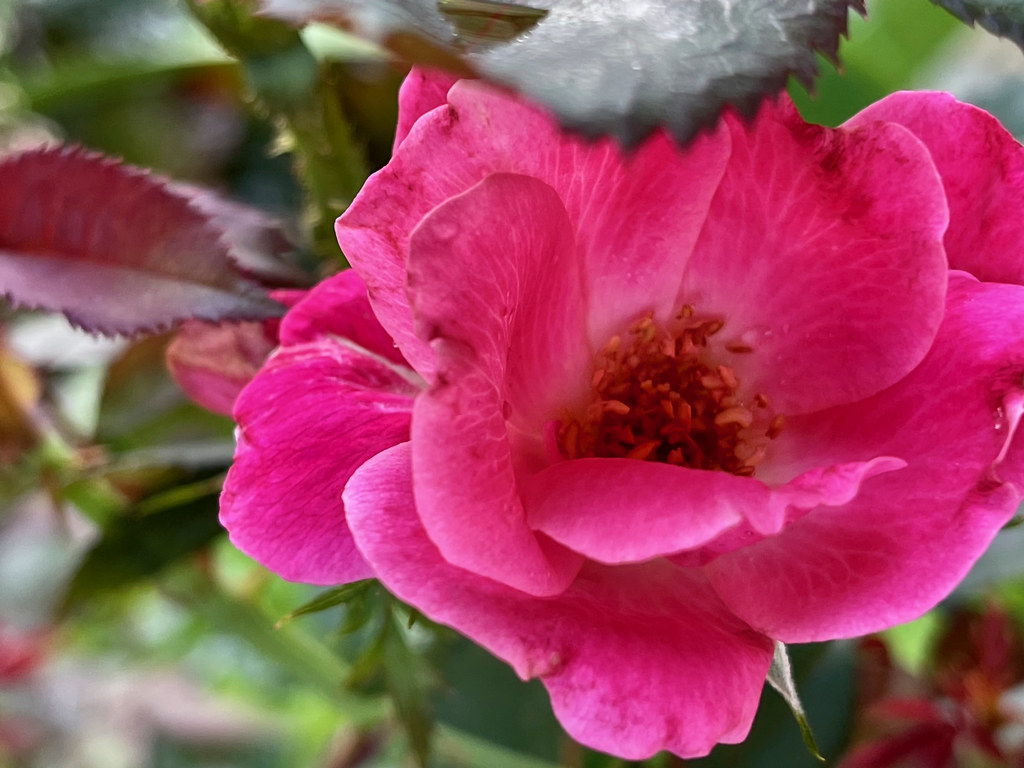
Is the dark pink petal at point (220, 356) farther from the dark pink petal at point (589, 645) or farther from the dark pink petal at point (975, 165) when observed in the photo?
the dark pink petal at point (975, 165)

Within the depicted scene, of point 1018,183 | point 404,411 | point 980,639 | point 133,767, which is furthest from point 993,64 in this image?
point 133,767

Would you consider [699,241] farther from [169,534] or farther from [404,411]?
[169,534]

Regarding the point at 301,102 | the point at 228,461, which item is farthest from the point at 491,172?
the point at 228,461

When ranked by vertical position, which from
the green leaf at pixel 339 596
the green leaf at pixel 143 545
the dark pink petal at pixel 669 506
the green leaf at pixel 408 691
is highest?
the dark pink petal at pixel 669 506

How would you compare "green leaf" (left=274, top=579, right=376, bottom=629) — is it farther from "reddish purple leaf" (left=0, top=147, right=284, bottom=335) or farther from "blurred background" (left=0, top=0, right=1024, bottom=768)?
"reddish purple leaf" (left=0, top=147, right=284, bottom=335)

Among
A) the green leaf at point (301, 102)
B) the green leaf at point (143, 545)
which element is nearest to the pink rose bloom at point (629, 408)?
the green leaf at point (301, 102)

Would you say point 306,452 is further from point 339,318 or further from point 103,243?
point 103,243
